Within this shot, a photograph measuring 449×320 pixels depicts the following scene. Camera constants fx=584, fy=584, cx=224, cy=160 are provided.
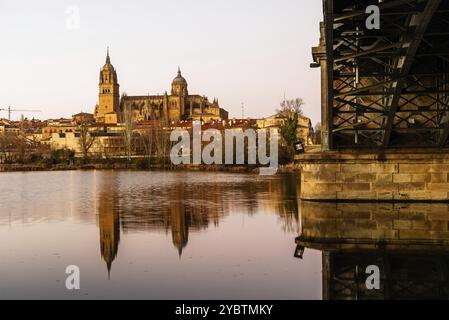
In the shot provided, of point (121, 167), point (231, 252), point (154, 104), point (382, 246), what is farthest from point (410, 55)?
point (154, 104)

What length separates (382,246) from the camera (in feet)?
38.6

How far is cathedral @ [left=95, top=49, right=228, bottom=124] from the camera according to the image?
179 meters

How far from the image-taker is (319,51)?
1973 centimetres

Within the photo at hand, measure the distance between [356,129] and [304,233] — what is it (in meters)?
6.32

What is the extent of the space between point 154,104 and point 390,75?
17050 cm

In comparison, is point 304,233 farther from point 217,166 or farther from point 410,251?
point 217,166

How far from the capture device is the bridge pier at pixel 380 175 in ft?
60.9

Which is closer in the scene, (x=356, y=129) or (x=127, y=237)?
(x=127, y=237)

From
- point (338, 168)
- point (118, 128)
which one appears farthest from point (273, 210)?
point (118, 128)

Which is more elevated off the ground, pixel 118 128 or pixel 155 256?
pixel 118 128
